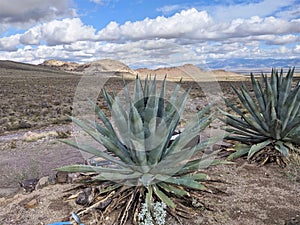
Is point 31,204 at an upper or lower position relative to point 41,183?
upper

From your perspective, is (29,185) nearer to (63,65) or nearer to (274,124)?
(274,124)

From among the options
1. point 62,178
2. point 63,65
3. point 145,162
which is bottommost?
point 63,65

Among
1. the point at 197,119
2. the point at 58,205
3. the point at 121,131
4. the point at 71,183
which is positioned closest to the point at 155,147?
the point at 121,131

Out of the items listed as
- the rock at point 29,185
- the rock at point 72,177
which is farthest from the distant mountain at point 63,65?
the rock at point 72,177

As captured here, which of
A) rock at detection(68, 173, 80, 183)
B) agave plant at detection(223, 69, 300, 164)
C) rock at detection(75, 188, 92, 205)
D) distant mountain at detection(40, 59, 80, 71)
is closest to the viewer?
rock at detection(75, 188, 92, 205)

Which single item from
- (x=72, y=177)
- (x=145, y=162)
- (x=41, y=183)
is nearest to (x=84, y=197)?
(x=145, y=162)

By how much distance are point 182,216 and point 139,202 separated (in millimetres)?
467

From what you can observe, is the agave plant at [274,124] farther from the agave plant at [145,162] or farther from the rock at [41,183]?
the rock at [41,183]

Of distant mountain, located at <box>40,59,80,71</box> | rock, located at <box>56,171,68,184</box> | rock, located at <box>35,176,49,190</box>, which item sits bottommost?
distant mountain, located at <box>40,59,80,71</box>

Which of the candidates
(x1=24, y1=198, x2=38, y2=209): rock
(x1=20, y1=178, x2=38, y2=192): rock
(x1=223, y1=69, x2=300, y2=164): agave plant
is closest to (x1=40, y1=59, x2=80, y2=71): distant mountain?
(x1=20, y1=178, x2=38, y2=192): rock

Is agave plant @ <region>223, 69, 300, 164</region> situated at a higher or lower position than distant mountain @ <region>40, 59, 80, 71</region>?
higher

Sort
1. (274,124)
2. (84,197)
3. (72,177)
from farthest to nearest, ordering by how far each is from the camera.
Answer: (274,124)
(72,177)
(84,197)

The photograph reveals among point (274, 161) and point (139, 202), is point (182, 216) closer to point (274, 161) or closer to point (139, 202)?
point (139, 202)

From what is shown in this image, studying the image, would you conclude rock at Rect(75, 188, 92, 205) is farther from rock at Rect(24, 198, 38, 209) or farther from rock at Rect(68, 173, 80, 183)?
rock at Rect(68, 173, 80, 183)
